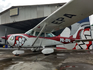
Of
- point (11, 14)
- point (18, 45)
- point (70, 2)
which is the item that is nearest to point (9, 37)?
point (18, 45)

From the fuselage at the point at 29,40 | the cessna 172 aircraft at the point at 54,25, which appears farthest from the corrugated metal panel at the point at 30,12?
the fuselage at the point at 29,40

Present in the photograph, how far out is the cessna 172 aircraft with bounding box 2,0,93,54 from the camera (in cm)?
334

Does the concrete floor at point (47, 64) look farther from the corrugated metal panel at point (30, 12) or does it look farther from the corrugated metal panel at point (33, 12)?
the corrugated metal panel at point (33, 12)

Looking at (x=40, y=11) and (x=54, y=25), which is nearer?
(x=54, y=25)

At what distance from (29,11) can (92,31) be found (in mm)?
11737

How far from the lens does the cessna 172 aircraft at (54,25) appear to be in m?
3.34

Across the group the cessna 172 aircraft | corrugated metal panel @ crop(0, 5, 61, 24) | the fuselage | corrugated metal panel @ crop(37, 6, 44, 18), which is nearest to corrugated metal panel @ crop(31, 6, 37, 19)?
corrugated metal panel @ crop(0, 5, 61, 24)

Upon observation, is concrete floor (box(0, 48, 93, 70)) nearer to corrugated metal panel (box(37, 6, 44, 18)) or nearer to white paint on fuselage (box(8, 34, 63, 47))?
white paint on fuselage (box(8, 34, 63, 47))

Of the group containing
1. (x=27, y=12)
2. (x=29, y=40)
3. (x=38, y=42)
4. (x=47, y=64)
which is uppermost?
(x=27, y=12)

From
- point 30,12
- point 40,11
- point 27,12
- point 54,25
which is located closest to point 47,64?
point 54,25

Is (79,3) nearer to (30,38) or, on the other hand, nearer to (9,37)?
(30,38)

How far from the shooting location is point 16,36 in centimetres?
640

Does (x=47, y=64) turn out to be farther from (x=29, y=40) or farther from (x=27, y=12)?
(x=27, y=12)

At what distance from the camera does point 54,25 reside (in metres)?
5.91
